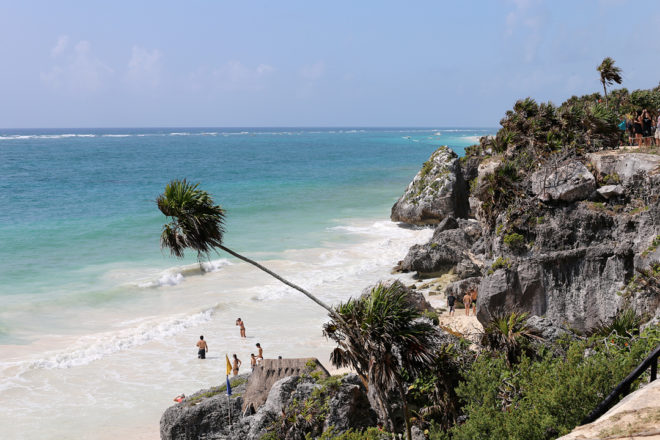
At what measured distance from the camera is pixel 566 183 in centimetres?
1872

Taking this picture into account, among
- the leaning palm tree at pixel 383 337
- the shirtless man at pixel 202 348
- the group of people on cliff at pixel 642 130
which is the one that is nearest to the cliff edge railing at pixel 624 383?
the leaning palm tree at pixel 383 337

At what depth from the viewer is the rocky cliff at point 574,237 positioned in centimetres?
1741

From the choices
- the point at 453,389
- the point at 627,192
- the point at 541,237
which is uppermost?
the point at 627,192

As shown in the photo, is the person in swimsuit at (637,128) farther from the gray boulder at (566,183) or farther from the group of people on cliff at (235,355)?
the group of people on cliff at (235,355)

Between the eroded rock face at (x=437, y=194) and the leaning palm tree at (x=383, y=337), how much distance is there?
102 feet

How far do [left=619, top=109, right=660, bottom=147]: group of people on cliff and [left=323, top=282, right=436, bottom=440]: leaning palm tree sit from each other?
13447 mm

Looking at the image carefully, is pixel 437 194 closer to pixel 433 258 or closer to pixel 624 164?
pixel 433 258

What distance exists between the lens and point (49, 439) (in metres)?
17.3

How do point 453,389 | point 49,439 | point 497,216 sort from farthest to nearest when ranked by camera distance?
1. point 497,216
2. point 49,439
3. point 453,389

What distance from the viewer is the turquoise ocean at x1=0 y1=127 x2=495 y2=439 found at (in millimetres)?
20136

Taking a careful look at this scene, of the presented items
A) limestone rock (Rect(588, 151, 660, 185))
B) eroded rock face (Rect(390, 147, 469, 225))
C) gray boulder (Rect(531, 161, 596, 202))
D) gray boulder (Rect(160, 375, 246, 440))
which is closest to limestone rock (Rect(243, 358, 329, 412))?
gray boulder (Rect(160, 375, 246, 440))

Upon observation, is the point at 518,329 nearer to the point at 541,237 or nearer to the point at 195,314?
the point at 541,237

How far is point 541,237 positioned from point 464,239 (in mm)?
14808

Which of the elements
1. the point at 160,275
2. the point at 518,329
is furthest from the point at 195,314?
the point at 518,329
